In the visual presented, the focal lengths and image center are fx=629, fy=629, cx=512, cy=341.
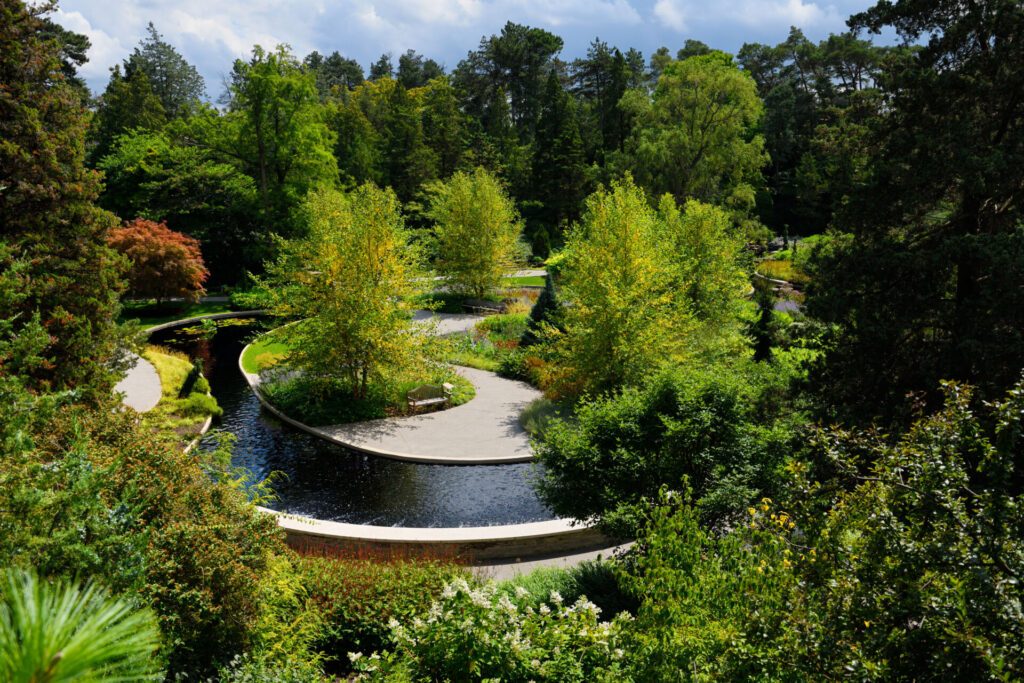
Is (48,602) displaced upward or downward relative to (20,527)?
upward

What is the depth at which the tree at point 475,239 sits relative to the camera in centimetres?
3269

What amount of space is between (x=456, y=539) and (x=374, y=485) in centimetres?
384

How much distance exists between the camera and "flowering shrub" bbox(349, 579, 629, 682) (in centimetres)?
602

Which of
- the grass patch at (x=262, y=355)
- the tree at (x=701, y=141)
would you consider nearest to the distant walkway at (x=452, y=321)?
the grass patch at (x=262, y=355)

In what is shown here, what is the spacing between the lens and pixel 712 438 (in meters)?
9.31

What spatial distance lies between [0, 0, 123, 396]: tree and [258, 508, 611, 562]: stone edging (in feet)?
18.3

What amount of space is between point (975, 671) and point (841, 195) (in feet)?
33.8

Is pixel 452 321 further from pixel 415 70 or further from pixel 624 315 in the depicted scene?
pixel 415 70

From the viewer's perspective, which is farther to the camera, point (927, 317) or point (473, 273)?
point (473, 273)

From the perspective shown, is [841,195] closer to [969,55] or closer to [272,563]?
[969,55]

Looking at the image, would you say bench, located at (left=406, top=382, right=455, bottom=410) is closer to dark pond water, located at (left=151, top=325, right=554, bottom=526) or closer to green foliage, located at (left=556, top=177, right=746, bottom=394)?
dark pond water, located at (left=151, top=325, right=554, bottom=526)

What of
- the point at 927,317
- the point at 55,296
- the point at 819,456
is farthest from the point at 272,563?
the point at 927,317

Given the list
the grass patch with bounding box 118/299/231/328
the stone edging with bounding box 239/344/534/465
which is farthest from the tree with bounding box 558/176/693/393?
the grass patch with bounding box 118/299/231/328

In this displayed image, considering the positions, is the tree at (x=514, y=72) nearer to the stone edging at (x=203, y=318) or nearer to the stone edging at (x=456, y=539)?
the stone edging at (x=203, y=318)
